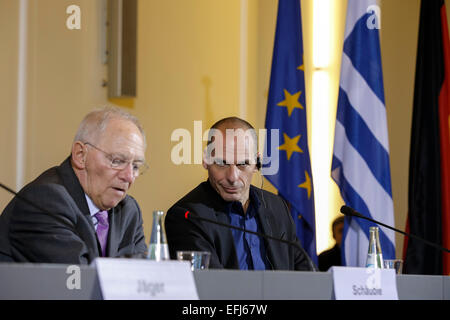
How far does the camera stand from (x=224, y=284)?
173cm

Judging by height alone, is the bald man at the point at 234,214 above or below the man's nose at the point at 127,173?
below

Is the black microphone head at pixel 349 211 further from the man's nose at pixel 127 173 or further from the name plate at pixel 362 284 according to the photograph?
the man's nose at pixel 127 173

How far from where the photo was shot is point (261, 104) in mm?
5750

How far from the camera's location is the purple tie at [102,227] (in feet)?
8.71

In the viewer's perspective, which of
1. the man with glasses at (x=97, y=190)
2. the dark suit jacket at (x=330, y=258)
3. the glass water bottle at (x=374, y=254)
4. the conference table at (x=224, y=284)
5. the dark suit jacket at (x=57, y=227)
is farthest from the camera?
the dark suit jacket at (x=330, y=258)

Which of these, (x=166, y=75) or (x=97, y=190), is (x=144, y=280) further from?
(x=166, y=75)

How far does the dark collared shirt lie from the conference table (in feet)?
3.23

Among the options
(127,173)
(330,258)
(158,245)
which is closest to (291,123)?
(330,258)

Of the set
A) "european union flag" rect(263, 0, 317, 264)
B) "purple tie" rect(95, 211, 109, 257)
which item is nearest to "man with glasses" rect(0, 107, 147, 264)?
"purple tie" rect(95, 211, 109, 257)

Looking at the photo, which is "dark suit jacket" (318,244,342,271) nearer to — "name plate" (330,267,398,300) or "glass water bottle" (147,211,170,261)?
"name plate" (330,267,398,300)

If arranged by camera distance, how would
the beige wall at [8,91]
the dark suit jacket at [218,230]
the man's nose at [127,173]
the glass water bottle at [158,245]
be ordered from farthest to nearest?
the beige wall at [8,91]
the dark suit jacket at [218,230]
the man's nose at [127,173]
the glass water bottle at [158,245]

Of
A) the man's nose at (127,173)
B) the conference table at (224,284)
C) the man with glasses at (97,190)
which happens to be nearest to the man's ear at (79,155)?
the man with glasses at (97,190)

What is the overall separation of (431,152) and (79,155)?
11.2ft

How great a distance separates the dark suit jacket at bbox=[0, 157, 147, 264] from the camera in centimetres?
220
